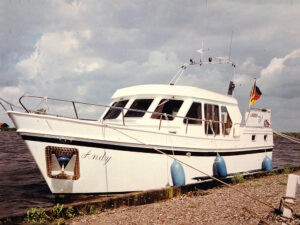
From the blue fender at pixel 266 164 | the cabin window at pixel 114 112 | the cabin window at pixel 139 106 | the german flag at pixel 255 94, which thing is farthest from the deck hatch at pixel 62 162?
the blue fender at pixel 266 164

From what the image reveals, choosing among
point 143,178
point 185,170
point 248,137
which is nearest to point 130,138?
point 143,178

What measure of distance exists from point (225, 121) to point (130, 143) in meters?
5.36

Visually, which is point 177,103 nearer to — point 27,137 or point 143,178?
point 143,178

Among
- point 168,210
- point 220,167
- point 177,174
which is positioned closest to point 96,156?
point 168,210

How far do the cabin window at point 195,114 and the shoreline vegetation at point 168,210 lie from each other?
2701mm

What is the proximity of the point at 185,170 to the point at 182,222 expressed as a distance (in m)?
3.83

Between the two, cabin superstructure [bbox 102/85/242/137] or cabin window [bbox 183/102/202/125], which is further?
cabin window [bbox 183/102/202/125]

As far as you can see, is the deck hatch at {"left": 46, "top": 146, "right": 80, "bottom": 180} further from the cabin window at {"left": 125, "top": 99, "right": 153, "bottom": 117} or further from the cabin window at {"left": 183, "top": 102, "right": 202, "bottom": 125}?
the cabin window at {"left": 183, "top": 102, "right": 202, "bottom": 125}

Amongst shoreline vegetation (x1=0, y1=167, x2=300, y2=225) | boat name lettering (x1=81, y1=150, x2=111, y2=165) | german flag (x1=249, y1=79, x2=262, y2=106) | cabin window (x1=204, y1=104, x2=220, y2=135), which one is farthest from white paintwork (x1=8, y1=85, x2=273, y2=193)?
german flag (x1=249, y1=79, x2=262, y2=106)

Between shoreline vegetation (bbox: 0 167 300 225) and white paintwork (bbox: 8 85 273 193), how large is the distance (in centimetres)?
83

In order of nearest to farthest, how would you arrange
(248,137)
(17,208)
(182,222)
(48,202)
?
1. (182,222)
2. (17,208)
3. (48,202)
4. (248,137)

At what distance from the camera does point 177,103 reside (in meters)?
11.0

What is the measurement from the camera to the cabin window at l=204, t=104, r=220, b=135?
11.5 m

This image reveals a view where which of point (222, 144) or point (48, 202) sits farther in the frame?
point (222, 144)
